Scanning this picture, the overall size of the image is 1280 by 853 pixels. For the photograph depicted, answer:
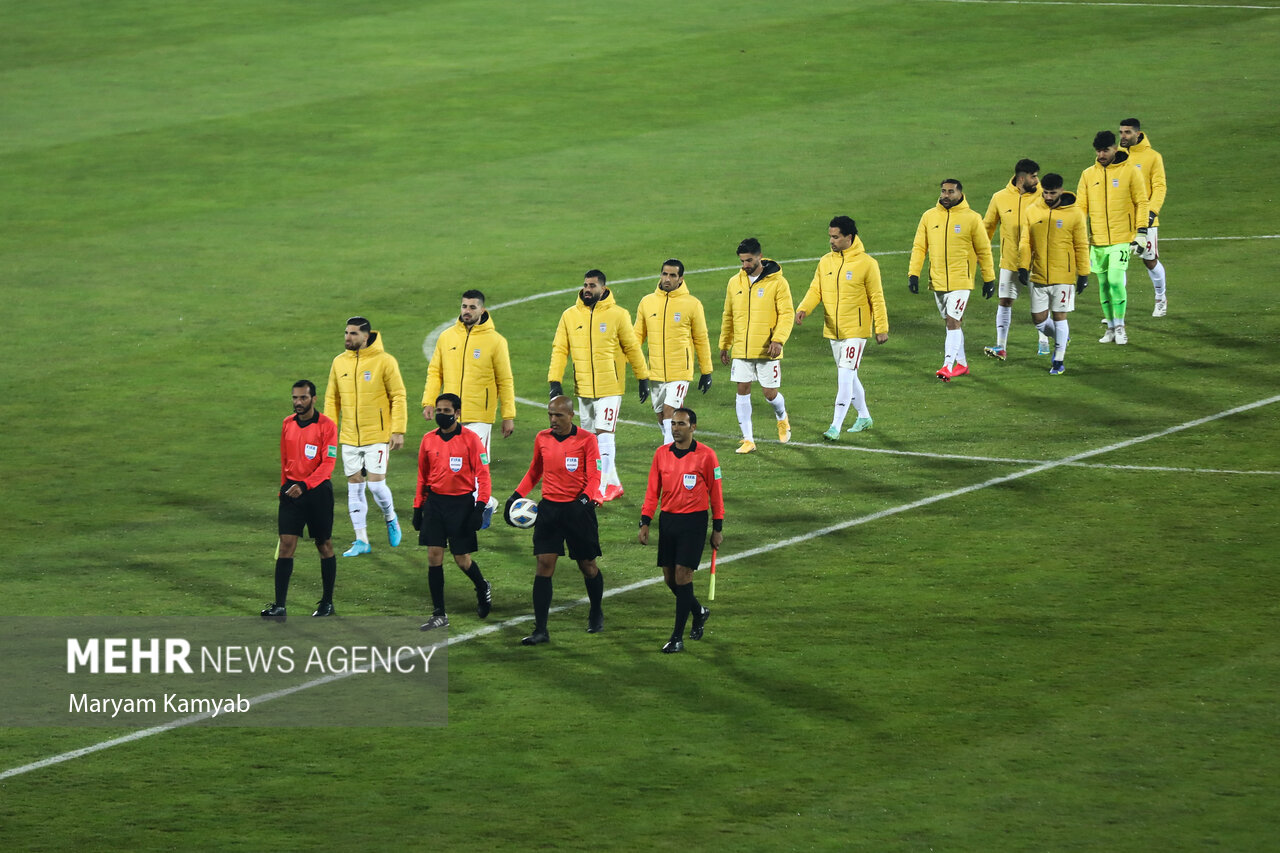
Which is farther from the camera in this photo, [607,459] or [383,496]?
[607,459]

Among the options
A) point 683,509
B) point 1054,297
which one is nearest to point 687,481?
point 683,509

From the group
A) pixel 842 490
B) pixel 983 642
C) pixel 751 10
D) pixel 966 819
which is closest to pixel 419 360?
pixel 842 490

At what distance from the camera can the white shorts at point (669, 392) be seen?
2136 centimetres

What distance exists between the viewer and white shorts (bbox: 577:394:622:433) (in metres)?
20.6

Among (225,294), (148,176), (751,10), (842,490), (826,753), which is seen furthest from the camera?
(751,10)

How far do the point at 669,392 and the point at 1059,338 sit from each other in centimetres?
649

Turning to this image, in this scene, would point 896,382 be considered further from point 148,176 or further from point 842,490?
point 148,176

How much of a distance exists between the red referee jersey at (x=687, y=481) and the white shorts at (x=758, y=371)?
6357mm

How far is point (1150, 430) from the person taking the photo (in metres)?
22.0

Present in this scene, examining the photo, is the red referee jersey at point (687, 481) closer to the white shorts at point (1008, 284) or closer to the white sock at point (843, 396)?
the white sock at point (843, 396)

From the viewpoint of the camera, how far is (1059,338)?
974 inches

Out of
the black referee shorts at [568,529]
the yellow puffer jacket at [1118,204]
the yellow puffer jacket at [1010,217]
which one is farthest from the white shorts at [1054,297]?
the black referee shorts at [568,529]

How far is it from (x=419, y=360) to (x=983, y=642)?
12.8 m

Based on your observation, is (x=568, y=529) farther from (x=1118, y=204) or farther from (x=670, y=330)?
(x=1118, y=204)
